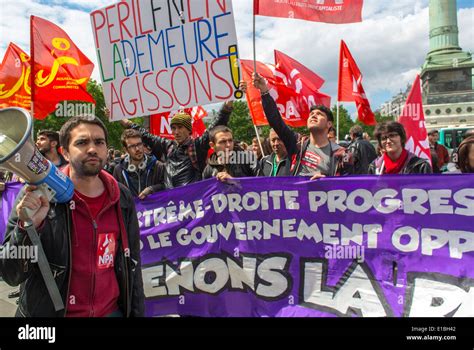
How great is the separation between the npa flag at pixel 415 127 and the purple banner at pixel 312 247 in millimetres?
1839

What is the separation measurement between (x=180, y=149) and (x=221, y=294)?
66.9 inches

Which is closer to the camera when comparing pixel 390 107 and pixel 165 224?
pixel 165 224

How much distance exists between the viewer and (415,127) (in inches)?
192

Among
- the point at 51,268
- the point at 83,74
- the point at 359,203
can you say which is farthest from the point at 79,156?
the point at 83,74

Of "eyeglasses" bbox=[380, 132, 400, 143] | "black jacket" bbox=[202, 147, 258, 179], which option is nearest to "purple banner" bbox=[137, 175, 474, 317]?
"black jacket" bbox=[202, 147, 258, 179]

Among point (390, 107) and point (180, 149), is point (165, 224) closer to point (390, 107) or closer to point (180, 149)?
point (180, 149)

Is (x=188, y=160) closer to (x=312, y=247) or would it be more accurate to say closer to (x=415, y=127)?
(x=312, y=247)

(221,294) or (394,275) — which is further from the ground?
(394,275)

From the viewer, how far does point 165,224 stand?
3.88 metres

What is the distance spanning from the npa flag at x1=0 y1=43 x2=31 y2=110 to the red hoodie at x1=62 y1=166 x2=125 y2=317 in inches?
236

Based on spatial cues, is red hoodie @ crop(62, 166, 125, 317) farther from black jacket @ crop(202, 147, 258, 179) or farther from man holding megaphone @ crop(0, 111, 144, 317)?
black jacket @ crop(202, 147, 258, 179)

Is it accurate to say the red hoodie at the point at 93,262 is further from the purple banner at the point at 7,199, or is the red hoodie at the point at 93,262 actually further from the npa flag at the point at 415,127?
the npa flag at the point at 415,127

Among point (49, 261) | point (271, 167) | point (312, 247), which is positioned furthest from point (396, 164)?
point (49, 261)
